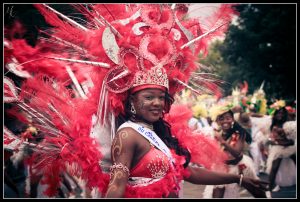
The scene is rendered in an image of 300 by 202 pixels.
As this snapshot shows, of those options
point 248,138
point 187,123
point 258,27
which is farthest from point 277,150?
point 258,27

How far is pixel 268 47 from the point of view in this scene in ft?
68.6

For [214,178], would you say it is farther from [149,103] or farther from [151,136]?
[149,103]

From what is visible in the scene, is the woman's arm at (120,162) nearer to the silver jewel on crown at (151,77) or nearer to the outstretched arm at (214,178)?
the silver jewel on crown at (151,77)

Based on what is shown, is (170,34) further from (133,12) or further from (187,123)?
(187,123)

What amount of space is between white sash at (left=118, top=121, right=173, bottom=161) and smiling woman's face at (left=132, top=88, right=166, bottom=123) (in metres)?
0.09

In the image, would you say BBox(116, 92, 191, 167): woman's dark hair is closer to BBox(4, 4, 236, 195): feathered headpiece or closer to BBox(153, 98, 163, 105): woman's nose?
BBox(4, 4, 236, 195): feathered headpiece

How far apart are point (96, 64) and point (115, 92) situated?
266 millimetres

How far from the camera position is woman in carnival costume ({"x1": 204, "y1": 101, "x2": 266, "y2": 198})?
692 centimetres

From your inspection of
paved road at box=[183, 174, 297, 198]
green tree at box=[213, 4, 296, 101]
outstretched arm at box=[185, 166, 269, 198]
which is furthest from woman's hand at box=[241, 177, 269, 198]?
green tree at box=[213, 4, 296, 101]

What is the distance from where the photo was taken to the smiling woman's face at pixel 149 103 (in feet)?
11.7

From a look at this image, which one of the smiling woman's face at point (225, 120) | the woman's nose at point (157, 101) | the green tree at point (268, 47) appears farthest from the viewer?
the green tree at point (268, 47)

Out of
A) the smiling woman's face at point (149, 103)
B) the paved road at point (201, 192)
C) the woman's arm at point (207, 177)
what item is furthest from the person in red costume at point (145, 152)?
the paved road at point (201, 192)

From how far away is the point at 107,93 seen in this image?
3705 mm

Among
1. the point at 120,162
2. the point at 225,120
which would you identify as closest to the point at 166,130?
the point at 120,162
